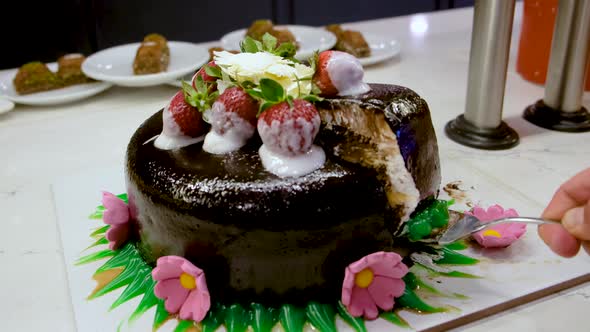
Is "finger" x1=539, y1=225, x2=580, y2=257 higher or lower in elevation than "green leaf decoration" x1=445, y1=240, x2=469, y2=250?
higher

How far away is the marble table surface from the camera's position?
47.1 inches

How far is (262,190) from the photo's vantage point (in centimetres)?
112

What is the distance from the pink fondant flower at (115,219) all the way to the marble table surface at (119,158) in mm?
129

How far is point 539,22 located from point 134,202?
1.67m

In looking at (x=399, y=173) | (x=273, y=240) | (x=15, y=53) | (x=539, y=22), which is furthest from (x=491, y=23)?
(x=15, y=53)

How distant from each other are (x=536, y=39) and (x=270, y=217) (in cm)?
162

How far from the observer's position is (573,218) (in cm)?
98

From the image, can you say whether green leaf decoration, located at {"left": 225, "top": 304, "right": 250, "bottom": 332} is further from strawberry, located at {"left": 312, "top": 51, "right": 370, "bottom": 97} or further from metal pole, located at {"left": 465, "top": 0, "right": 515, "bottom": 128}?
metal pole, located at {"left": 465, "top": 0, "right": 515, "bottom": 128}

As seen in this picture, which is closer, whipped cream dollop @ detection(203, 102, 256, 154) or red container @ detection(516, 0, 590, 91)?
whipped cream dollop @ detection(203, 102, 256, 154)

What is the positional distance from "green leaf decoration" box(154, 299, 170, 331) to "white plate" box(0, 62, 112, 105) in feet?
4.40

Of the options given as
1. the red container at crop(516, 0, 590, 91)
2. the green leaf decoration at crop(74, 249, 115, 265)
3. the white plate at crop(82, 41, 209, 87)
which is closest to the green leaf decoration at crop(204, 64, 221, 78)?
the green leaf decoration at crop(74, 249, 115, 265)

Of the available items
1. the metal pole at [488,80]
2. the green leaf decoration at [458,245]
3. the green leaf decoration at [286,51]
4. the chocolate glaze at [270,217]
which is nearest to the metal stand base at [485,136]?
the metal pole at [488,80]

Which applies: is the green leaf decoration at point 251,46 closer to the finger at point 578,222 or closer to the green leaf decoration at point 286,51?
the green leaf decoration at point 286,51

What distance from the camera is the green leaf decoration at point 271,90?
113cm
